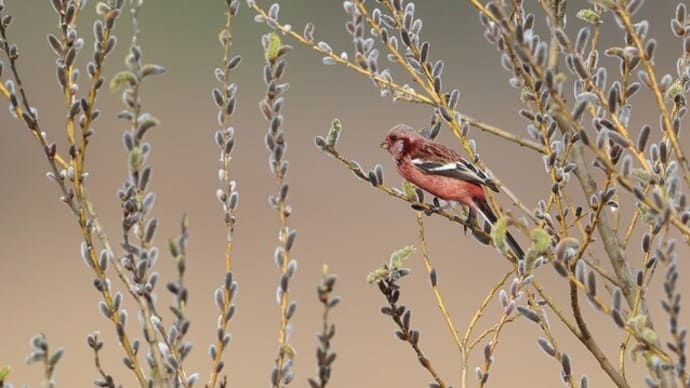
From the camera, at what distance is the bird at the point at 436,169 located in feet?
7.55

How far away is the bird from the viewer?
7.55 feet

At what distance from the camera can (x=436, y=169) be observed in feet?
7.95

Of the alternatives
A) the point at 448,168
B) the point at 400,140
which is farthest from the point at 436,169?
the point at 400,140

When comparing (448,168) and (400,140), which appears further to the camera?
(400,140)

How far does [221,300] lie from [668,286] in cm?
52

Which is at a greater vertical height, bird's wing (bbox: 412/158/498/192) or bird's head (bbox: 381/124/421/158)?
bird's head (bbox: 381/124/421/158)

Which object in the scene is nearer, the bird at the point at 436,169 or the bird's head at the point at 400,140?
the bird at the point at 436,169

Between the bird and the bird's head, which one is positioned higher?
the bird's head

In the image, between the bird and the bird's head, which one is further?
the bird's head

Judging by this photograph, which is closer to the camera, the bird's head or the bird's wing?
the bird's wing

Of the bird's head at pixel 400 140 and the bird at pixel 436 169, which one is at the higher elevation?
the bird's head at pixel 400 140

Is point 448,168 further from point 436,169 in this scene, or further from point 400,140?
point 400,140

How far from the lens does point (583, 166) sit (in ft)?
4.81

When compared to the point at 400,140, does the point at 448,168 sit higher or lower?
lower
